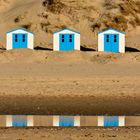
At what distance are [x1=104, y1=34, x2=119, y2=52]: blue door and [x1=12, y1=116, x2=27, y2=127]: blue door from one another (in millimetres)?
28798

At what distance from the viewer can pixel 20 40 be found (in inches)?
2143

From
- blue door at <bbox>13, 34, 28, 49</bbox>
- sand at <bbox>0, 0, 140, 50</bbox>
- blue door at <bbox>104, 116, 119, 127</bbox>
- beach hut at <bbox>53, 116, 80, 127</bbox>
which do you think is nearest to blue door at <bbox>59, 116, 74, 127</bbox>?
beach hut at <bbox>53, 116, 80, 127</bbox>

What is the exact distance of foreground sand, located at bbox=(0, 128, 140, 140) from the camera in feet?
62.5

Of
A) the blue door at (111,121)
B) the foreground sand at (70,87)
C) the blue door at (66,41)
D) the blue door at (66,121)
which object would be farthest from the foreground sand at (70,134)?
the blue door at (66,41)

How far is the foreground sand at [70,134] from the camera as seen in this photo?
19056 millimetres

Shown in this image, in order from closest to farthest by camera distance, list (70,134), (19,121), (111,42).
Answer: (70,134), (19,121), (111,42)

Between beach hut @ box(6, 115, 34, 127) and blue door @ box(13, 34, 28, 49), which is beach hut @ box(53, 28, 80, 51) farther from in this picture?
beach hut @ box(6, 115, 34, 127)

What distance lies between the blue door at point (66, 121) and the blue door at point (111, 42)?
28.5 meters

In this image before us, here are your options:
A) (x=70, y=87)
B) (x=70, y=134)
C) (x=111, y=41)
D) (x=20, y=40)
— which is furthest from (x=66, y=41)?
(x=70, y=134)

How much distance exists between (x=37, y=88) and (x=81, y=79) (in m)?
3.04

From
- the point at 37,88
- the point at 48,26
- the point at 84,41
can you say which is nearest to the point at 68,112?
the point at 37,88

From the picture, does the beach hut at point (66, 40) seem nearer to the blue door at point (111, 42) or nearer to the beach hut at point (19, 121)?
the blue door at point (111, 42)

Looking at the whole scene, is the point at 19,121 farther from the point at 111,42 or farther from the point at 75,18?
the point at 75,18

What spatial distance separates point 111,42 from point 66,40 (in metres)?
3.59
